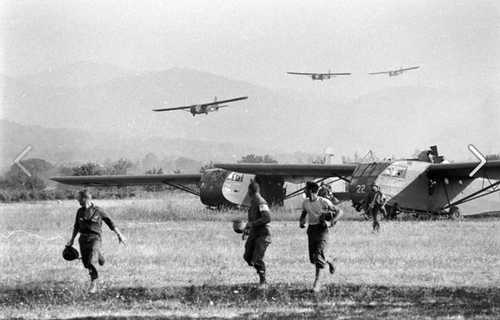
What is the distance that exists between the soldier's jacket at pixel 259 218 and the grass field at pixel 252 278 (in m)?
0.97

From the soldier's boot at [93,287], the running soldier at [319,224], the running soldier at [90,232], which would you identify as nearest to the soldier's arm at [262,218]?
the running soldier at [319,224]

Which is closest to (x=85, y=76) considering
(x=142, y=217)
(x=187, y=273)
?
(x=142, y=217)

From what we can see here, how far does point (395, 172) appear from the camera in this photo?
1314 inches

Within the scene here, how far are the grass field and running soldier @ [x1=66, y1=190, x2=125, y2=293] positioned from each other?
470 mm

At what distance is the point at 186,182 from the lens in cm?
4266

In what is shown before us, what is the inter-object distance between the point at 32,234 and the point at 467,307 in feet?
57.6

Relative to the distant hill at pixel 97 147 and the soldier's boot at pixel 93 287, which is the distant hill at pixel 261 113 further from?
the soldier's boot at pixel 93 287

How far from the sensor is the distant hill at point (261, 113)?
91000 mm

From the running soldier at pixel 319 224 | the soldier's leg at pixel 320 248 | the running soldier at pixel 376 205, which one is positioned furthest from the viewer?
the running soldier at pixel 376 205

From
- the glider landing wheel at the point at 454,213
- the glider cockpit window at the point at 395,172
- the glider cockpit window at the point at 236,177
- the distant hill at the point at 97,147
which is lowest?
the glider landing wheel at the point at 454,213

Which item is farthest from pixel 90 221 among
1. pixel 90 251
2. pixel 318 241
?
pixel 318 241

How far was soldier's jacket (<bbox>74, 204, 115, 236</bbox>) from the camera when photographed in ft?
44.6

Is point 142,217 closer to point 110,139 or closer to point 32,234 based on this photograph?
point 32,234

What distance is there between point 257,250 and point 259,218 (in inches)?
21.8
